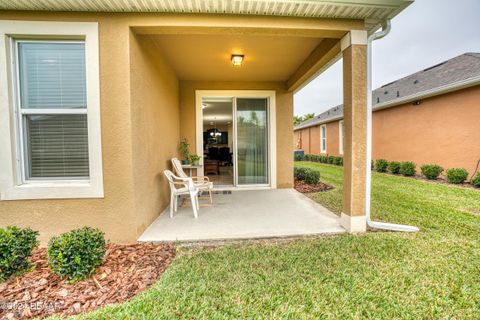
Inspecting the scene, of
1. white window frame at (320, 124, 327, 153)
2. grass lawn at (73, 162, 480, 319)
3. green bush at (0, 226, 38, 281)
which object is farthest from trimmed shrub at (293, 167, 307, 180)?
white window frame at (320, 124, 327, 153)

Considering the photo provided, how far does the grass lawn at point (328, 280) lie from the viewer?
1678mm

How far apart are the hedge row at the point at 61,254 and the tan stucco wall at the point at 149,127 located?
0.84 metres

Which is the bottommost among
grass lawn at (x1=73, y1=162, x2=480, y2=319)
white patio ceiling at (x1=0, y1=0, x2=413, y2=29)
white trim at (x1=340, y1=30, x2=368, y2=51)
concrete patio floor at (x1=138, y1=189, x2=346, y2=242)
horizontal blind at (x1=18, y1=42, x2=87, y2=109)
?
grass lawn at (x1=73, y1=162, x2=480, y2=319)

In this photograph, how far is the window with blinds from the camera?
2875 millimetres

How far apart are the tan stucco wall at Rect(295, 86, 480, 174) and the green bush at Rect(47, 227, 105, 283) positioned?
9.06m

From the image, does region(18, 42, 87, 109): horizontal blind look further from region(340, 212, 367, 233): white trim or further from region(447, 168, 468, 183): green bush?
region(447, 168, 468, 183): green bush

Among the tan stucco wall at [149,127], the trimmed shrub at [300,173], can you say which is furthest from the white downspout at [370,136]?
the trimmed shrub at [300,173]

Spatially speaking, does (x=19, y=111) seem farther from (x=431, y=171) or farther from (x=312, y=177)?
(x=431, y=171)

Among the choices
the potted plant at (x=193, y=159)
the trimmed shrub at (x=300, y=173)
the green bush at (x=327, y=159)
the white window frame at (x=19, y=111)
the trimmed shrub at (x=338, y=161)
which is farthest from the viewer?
the green bush at (x=327, y=159)

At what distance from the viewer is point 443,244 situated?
277cm

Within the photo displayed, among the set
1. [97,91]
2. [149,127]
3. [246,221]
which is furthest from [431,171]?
[97,91]

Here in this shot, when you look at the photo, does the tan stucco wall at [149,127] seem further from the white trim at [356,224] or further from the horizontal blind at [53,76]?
the white trim at [356,224]

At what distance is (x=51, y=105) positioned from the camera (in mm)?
2902

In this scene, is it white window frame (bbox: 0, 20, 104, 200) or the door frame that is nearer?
white window frame (bbox: 0, 20, 104, 200)
